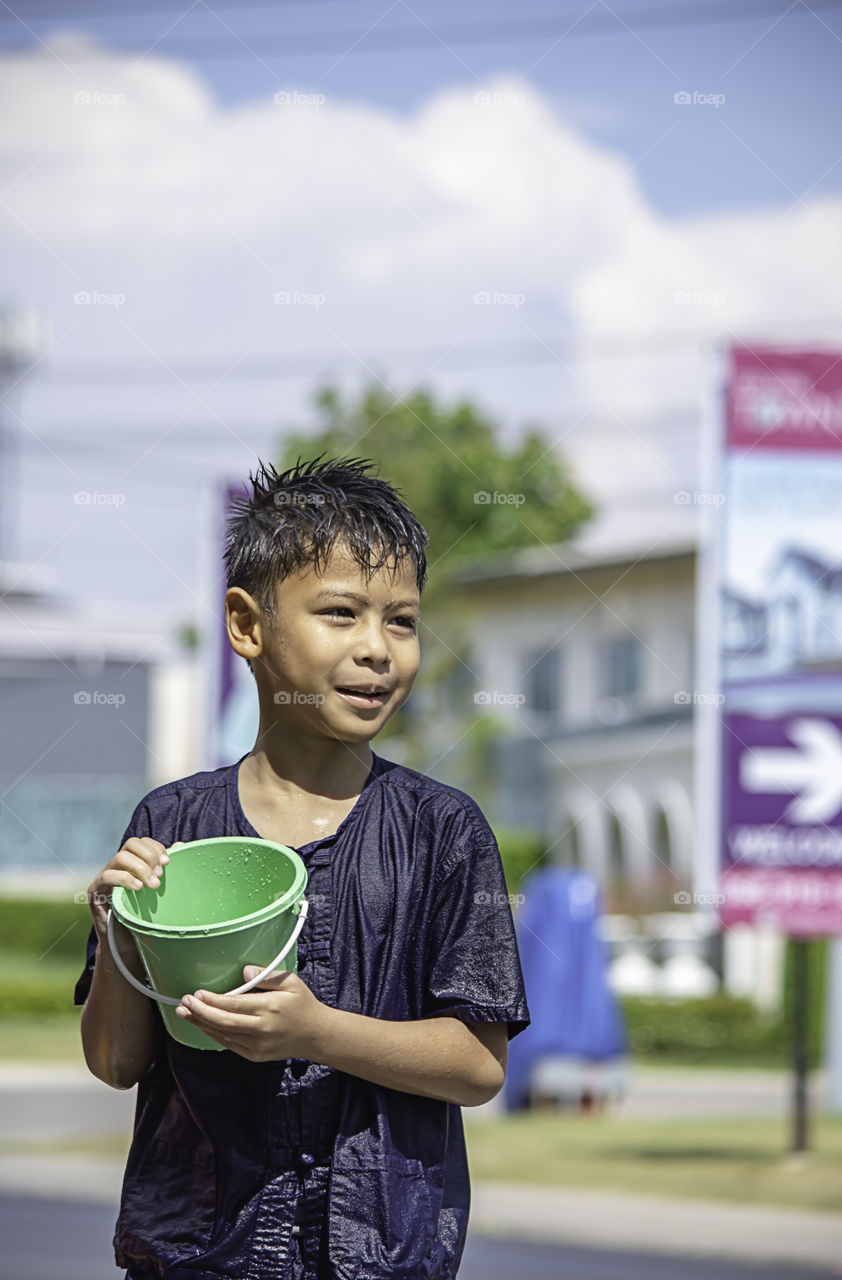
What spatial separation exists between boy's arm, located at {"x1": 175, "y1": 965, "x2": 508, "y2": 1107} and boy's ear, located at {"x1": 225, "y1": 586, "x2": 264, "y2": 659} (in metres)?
0.43

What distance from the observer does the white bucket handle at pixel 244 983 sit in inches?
66.5

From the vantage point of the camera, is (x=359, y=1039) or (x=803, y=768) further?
(x=803, y=768)

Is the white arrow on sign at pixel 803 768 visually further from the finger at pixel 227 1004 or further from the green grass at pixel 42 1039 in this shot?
the green grass at pixel 42 1039

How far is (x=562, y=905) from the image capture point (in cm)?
1094

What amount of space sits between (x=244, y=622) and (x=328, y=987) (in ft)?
1.50

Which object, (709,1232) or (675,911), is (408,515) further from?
(675,911)

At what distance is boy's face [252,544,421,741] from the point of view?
75.4 inches

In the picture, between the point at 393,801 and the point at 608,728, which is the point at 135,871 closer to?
the point at 393,801

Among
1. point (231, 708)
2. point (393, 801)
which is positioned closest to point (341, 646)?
point (393, 801)

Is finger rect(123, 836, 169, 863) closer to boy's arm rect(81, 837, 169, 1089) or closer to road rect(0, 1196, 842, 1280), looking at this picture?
boy's arm rect(81, 837, 169, 1089)

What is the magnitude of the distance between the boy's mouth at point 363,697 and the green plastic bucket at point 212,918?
20 centimetres

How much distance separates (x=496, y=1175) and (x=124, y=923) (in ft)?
25.1

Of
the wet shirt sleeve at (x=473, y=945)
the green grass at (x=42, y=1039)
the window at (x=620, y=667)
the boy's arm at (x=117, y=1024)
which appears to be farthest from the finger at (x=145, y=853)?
the window at (x=620, y=667)

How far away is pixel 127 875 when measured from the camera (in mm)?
1782
